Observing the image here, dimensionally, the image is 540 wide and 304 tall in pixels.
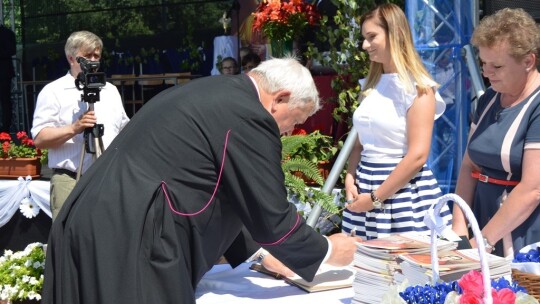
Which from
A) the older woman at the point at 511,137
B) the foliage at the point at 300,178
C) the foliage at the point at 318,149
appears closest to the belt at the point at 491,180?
the older woman at the point at 511,137

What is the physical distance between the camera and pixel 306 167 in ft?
13.4

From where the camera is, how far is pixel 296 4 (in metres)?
5.12

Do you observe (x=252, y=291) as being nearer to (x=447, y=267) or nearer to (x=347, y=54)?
(x=447, y=267)

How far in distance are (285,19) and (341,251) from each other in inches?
117

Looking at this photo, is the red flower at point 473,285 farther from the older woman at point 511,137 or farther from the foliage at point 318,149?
the foliage at point 318,149

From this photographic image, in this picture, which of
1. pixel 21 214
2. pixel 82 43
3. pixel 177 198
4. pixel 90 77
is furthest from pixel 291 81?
pixel 21 214

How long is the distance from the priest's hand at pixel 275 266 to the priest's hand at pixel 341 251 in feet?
0.45

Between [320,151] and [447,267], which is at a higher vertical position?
[447,267]

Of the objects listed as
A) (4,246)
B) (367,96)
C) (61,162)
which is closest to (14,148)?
(4,246)

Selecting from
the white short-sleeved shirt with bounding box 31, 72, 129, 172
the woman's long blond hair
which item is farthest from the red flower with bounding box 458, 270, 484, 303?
the white short-sleeved shirt with bounding box 31, 72, 129, 172

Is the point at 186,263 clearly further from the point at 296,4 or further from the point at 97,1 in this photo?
the point at 97,1

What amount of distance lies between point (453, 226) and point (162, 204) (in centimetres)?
114

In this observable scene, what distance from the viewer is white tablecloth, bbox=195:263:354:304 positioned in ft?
7.32

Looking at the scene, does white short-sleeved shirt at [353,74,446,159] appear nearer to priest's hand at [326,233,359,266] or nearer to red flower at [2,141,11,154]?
priest's hand at [326,233,359,266]
